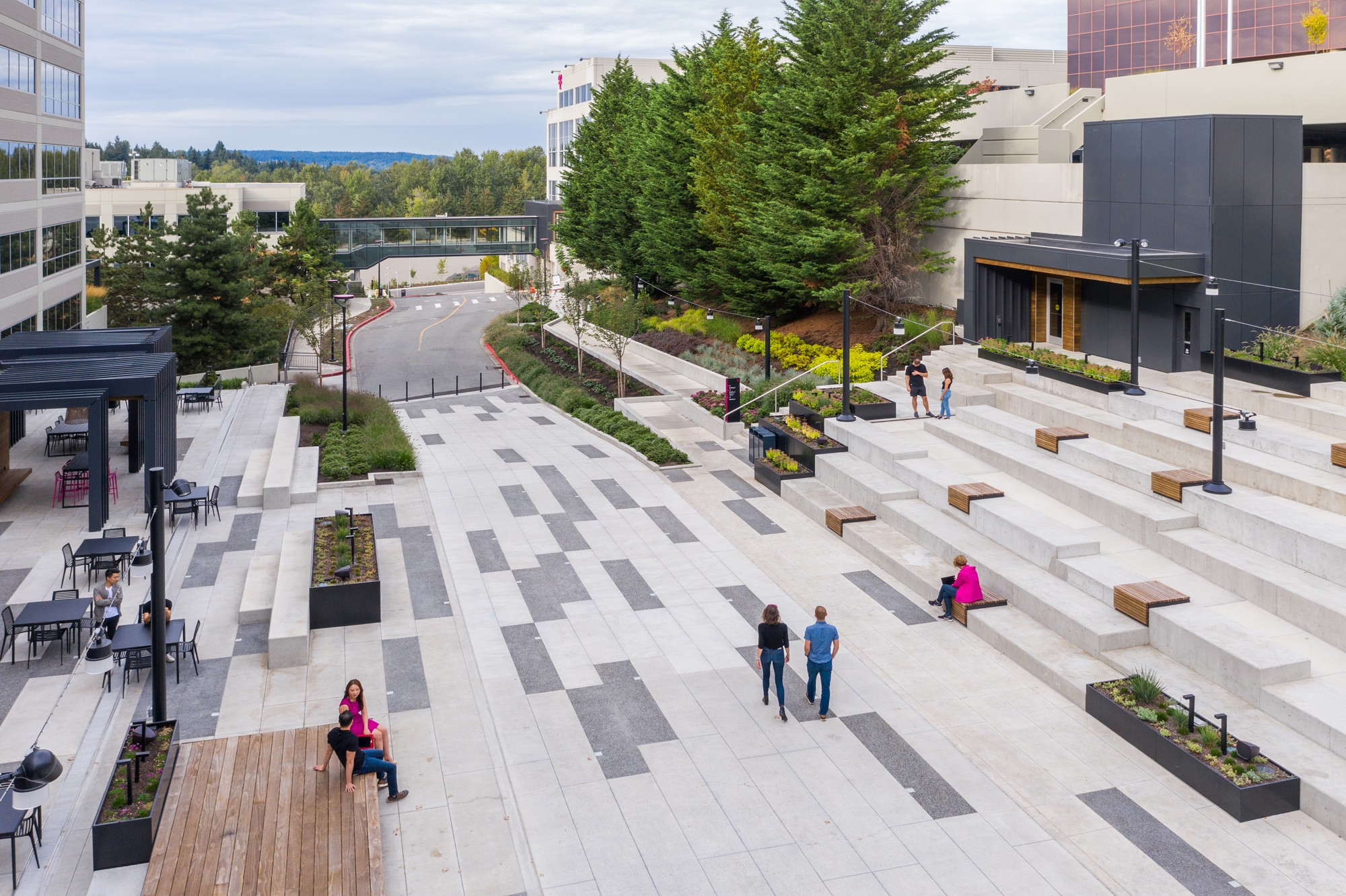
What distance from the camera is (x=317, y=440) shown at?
30.3 meters

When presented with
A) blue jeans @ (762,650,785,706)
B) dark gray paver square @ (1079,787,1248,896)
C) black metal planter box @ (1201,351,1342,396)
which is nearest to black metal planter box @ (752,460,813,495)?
black metal planter box @ (1201,351,1342,396)

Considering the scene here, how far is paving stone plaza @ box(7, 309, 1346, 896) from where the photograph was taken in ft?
38.7

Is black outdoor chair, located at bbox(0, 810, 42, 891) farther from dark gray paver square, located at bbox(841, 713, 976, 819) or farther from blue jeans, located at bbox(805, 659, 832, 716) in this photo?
dark gray paver square, located at bbox(841, 713, 976, 819)

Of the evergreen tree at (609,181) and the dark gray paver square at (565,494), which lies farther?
the evergreen tree at (609,181)

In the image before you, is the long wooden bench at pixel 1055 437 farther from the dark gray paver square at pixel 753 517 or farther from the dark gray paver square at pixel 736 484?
the dark gray paver square at pixel 736 484

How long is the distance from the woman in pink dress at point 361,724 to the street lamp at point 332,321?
120ft

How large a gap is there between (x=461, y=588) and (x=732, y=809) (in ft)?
27.7

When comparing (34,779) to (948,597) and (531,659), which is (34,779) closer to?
(531,659)

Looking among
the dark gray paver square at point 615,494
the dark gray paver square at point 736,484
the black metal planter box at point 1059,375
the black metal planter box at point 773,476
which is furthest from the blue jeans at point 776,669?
the black metal planter box at point 1059,375

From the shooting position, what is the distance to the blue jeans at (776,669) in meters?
14.5

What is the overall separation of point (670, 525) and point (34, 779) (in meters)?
14.3

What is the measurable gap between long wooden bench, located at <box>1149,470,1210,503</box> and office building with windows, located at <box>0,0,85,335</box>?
31386 millimetres

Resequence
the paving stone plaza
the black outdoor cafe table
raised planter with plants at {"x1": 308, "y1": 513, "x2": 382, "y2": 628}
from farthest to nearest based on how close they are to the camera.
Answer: raised planter with plants at {"x1": 308, "y1": 513, "x2": 382, "y2": 628} < the black outdoor cafe table < the paving stone plaza

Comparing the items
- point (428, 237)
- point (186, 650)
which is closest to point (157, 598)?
point (186, 650)
